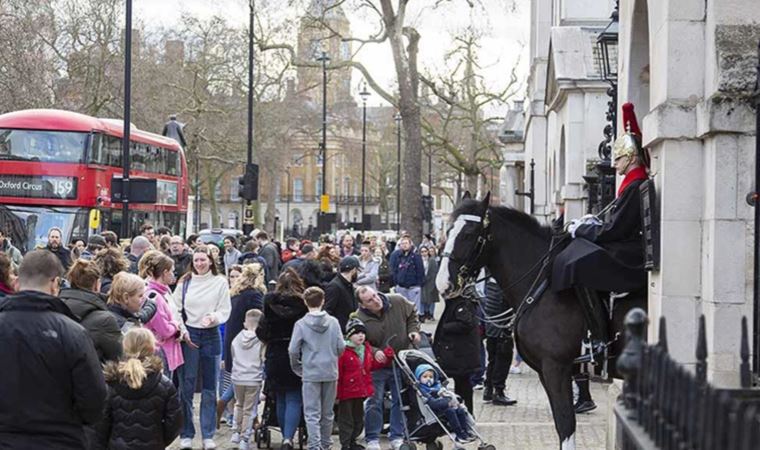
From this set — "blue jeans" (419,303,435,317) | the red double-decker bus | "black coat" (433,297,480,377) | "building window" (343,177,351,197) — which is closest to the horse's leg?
"black coat" (433,297,480,377)

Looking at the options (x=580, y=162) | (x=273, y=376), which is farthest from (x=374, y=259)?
(x=273, y=376)

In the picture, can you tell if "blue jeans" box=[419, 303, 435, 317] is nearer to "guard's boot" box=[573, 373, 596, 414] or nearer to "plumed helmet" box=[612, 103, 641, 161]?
"guard's boot" box=[573, 373, 596, 414]

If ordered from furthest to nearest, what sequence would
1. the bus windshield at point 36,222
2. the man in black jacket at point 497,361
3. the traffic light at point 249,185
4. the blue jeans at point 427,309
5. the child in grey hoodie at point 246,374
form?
the traffic light at point 249,185, the blue jeans at point 427,309, the bus windshield at point 36,222, the man in black jacket at point 497,361, the child in grey hoodie at point 246,374

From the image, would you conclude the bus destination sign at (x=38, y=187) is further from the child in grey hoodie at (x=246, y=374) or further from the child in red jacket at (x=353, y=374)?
the child in red jacket at (x=353, y=374)

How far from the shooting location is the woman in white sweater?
520 inches

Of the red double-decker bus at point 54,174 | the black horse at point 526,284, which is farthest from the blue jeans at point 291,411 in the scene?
the red double-decker bus at point 54,174

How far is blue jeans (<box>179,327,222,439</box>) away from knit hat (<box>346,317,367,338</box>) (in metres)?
1.40

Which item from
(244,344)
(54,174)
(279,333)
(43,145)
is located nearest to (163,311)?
(279,333)

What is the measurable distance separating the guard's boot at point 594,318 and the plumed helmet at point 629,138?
115cm

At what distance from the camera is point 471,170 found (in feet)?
178

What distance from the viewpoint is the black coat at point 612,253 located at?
389 inches

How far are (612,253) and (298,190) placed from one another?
469 ft

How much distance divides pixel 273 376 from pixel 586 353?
3.51m

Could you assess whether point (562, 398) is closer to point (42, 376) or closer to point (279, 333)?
point (279, 333)
